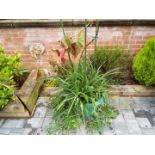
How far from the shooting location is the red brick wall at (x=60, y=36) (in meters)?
2.92

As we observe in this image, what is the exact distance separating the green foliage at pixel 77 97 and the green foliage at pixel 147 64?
687mm

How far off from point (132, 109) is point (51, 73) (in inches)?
54.7

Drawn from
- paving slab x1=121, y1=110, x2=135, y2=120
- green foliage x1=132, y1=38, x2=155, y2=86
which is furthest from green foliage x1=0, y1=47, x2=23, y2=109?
green foliage x1=132, y1=38, x2=155, y2=86

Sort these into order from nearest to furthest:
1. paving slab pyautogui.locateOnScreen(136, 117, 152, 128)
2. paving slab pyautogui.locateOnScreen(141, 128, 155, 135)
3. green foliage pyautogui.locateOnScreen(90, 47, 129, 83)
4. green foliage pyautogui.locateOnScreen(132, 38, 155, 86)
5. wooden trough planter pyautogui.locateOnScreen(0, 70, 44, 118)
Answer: paving slab pyautogui.locateOnScreen(141, 128, 155, 135) < paving slab pyautogui.locateOnScreen(136, 117, 152, 128) < wooden trough planter pyautogui.locateOnScreen(0, 70, 44, 118) < green foliage pyautogui.locateOnScreen(132, 38, 155, 86) < green foliage pyautogui.locateOnScreen(90, 47, 129, 83)

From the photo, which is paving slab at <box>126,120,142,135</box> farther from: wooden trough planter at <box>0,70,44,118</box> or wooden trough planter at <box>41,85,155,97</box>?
wooden trough planter at <box>0,70,44,118</box>

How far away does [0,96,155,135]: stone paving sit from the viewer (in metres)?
2.23

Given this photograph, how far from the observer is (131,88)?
2902 millimetres

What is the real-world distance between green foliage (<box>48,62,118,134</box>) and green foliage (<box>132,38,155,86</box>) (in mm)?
687

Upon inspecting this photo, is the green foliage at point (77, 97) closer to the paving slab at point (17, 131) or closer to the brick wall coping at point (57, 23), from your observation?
the paving slab at point (17, 131)

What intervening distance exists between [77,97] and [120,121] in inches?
24.1

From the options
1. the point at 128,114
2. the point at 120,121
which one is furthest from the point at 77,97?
the point at 128,114

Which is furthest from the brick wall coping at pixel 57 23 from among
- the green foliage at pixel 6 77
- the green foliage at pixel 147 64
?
the green foliage at pixel 6 77

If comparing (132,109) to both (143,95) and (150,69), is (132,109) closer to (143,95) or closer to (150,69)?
(143,95)

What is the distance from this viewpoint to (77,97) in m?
2.25
